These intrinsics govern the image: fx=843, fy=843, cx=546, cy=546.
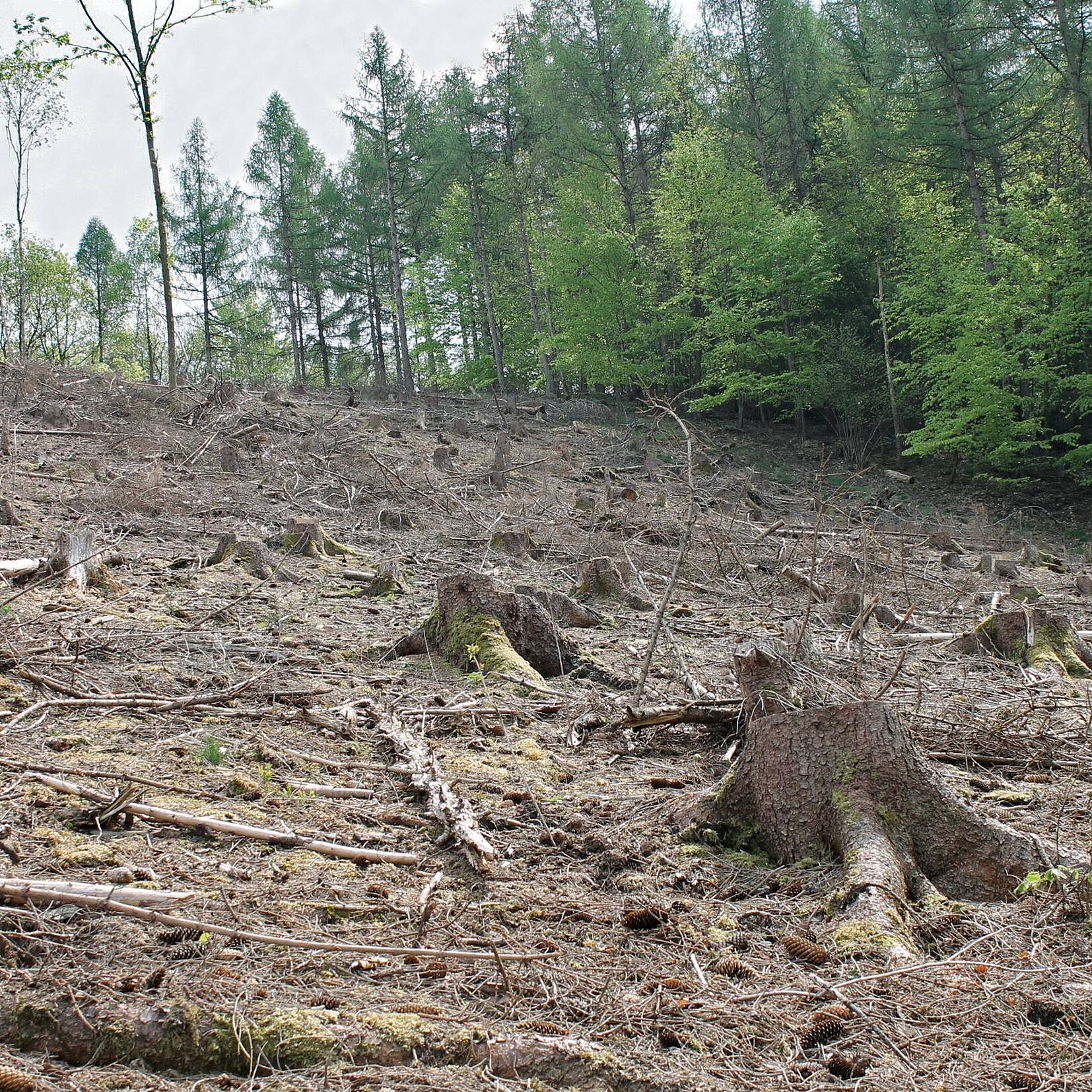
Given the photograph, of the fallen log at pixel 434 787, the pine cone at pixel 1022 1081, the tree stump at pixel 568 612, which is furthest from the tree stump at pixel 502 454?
the pine cone at pixel 1022 1081

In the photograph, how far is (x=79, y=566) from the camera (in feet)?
23.1

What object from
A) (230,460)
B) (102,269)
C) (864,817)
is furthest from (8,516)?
(102,269)

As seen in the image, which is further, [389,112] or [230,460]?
[389,112]

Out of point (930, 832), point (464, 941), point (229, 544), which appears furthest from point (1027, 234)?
point (464, 941)

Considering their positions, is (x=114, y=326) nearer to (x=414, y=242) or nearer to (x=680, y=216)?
(x=414, y=242)

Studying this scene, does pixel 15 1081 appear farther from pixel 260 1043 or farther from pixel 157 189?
pixel 157 189

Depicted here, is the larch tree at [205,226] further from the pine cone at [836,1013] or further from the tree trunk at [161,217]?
the pine cone at [836,1013]

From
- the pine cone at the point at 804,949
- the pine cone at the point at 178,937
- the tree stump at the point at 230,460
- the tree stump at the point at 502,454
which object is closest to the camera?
the pine cone at the point at 178,937

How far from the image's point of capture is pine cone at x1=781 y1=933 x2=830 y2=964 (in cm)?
267

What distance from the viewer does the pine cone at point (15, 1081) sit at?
190 cm

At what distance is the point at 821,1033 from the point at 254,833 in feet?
7.13

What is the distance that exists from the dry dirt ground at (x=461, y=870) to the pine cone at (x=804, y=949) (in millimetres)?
41

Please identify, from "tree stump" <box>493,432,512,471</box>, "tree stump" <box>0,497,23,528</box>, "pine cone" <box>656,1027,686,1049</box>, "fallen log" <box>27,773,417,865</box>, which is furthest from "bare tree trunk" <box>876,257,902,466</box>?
"pine cone" <box>656,1027,686,1049</box>

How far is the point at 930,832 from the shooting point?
3303mm
